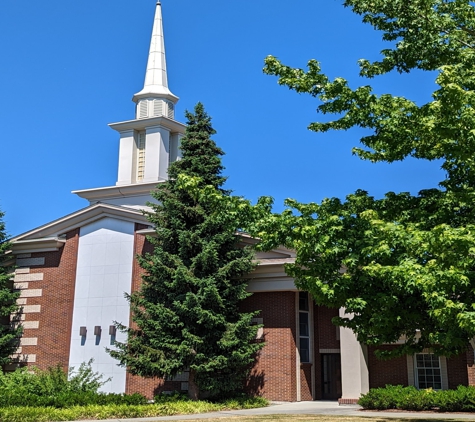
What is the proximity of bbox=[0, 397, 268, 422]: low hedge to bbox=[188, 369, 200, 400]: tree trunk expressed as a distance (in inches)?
31.1

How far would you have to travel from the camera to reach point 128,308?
28.2 m

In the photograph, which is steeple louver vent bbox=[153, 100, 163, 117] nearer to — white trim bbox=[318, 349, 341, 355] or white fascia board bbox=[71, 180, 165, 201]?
white fascia board bbox=[71, 180, 165, 201]

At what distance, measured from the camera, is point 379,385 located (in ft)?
82.3

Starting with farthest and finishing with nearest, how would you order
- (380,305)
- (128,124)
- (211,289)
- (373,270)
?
(128,124), (211,289), (380,305), (373,270)

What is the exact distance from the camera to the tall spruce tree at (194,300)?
23328 millimetres

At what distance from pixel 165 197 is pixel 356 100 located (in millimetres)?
14126

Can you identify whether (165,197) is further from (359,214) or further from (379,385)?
(359,214)

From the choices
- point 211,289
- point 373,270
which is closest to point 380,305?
point 373,270

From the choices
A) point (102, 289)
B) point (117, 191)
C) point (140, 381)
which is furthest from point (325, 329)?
point (117, 191)

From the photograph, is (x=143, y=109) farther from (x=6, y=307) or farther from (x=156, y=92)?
(x=6, y=307)

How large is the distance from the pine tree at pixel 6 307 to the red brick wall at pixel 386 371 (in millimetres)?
16434

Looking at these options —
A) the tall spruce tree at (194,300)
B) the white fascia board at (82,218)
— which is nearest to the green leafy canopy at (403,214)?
the tall spruce tree at (194,300)

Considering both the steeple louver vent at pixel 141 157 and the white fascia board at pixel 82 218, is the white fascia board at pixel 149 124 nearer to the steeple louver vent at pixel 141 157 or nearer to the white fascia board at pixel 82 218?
the steeple louver vent at pixel 141 157

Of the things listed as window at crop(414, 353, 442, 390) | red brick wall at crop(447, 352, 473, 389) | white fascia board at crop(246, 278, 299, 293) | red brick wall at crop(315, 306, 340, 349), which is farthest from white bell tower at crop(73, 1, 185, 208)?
red brick wall at crop(447, 352, 473, 389)
